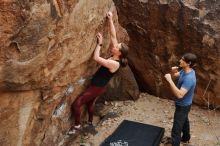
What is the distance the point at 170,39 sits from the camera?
25.0 feet

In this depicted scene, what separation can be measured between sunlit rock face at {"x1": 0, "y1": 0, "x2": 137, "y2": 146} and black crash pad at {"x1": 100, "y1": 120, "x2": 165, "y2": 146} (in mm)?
779

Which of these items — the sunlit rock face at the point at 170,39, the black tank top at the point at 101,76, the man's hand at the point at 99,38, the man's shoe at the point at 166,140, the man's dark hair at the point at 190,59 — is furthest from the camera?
the sunlit rock face at the point at 170,39

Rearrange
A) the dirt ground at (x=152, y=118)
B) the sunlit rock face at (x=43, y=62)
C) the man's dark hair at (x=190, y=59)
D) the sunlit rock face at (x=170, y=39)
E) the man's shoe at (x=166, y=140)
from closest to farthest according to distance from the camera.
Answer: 1. the sunlit rock face at (x=43, y=62)
2. the man's dark hair at (x=190, y=59)
3. the man's shoe at (x=166, y=140)
4. the dirt ground at (x=152, y=118)
5. the sunlit rock face at (x=170, y=39)

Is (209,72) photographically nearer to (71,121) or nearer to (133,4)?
(133,4)

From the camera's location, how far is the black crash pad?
6.14 m

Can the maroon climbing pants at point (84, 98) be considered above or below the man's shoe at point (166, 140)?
above

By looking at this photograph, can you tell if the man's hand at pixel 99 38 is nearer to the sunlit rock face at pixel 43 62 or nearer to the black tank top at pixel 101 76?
the sunlit rock face at pixel 43 62

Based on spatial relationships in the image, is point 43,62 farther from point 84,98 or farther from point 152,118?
point 152,118

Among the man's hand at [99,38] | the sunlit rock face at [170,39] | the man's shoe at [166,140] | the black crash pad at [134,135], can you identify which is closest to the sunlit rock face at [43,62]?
the man's hand at [99,38]

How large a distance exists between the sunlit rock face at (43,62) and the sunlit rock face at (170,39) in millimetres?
1676

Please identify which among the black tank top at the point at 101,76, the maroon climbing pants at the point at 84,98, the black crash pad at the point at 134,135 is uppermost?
the black tank top at the point at 101,76

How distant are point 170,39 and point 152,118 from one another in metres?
1.51

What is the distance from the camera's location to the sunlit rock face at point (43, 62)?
4332 mm

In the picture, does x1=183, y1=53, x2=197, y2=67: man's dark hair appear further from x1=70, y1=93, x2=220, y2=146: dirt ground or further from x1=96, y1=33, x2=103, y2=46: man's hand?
x1=70, y1=93, x2=220, y2=146: dirt ground
